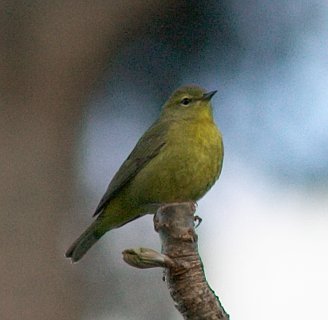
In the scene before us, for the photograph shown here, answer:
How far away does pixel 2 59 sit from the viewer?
4.67 metres

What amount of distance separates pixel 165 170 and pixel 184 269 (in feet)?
7.13

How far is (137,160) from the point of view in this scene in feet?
15.4

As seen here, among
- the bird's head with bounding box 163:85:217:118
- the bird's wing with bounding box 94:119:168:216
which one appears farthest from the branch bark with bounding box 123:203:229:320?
the bird's head with bounding box 163:85:217:118

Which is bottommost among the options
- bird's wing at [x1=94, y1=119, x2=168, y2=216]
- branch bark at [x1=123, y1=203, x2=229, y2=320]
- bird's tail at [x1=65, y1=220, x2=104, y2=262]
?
A: branch bark at [x1=123, y1=203, x2=229, y2=320]

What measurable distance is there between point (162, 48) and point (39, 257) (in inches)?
116

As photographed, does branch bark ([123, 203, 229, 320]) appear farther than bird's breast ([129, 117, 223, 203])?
No

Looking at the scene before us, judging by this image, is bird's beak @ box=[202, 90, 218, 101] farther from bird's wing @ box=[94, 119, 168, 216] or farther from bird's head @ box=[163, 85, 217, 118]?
bird's wing @ box=[94, 119, 168, 216]

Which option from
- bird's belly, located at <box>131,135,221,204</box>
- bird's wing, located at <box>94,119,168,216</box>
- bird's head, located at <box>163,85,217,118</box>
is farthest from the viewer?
bird's head, located at <box>163,85,217,118</box>

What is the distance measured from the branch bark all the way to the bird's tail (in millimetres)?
2004

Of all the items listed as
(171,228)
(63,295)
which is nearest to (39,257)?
(63,295)

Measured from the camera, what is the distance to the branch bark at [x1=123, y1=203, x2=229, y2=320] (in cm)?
225

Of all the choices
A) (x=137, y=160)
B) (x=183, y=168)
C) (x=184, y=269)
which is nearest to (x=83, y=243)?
(x=137, y=160)

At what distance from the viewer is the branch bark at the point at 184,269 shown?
2250 mm

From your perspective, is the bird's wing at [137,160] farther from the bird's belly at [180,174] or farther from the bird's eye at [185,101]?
the bird's eye at [185,101]
